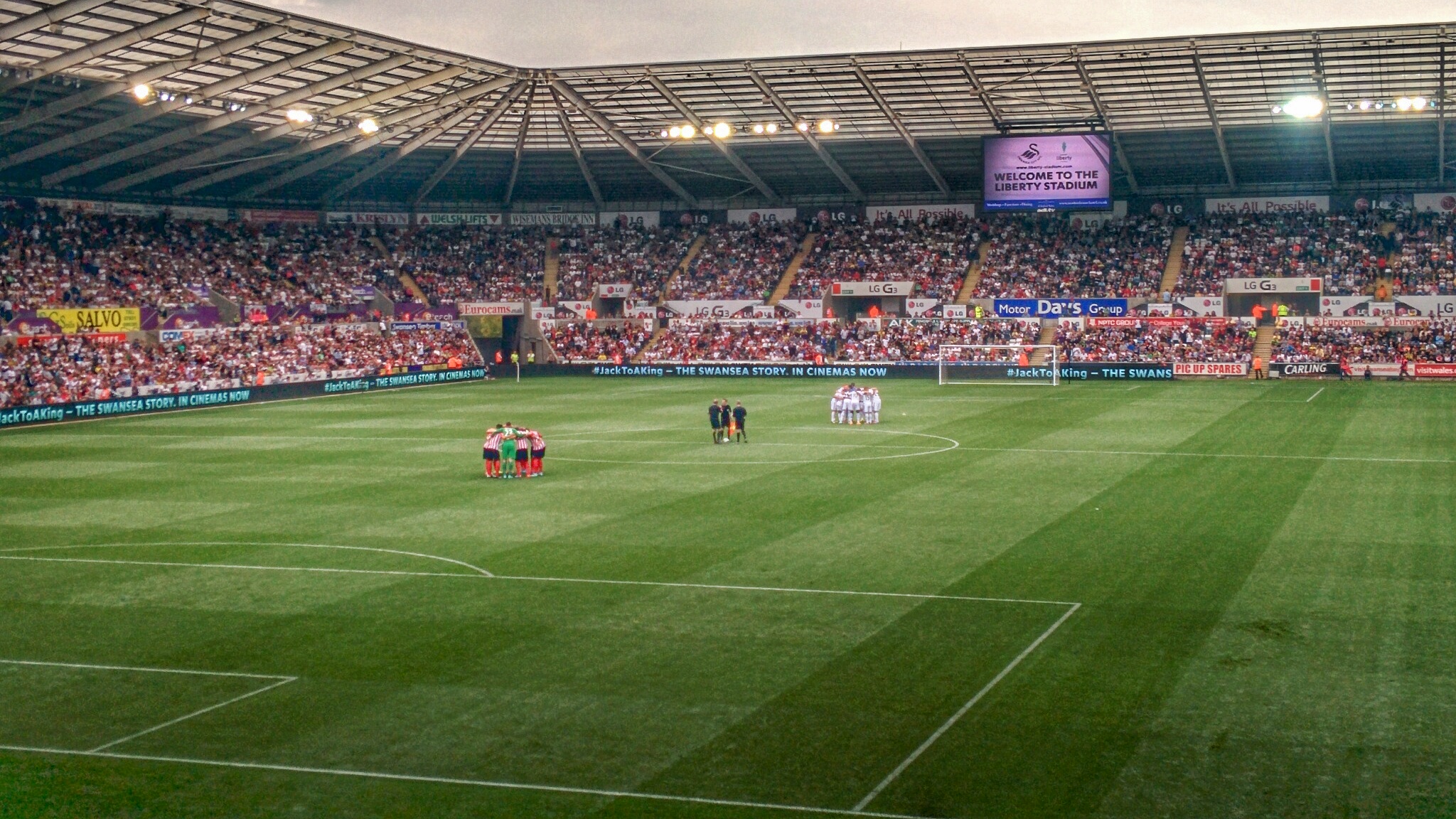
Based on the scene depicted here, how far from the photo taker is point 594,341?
7975 centimetres

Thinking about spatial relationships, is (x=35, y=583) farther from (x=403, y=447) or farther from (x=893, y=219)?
(x=893, y=219)

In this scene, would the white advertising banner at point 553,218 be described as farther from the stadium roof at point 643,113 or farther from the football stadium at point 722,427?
the stadium roof at point 643,113

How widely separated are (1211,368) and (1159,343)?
143 inches

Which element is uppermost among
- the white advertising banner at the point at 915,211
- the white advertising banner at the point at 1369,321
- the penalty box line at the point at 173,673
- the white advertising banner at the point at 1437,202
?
the white advertising banner at the point at 915,211

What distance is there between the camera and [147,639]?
17844 millimetres

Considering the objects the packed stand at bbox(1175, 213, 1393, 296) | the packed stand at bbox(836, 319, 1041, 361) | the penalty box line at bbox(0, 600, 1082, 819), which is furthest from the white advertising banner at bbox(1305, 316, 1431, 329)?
the penalty box line at bbox(0, 600, 1082, 819)

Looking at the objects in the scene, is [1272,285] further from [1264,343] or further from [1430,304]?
[1430,304]

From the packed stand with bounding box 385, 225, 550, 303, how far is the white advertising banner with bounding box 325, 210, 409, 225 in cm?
137

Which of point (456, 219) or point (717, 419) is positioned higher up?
point (456, 219)

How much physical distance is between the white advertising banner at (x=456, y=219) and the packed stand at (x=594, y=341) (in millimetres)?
11351

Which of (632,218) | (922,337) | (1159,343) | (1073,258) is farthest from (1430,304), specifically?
(632,218)

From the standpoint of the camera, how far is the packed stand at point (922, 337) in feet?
237

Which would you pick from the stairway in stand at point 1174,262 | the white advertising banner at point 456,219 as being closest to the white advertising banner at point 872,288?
the stairway in stand at point 1174,262

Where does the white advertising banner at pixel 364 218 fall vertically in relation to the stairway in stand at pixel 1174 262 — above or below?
above
